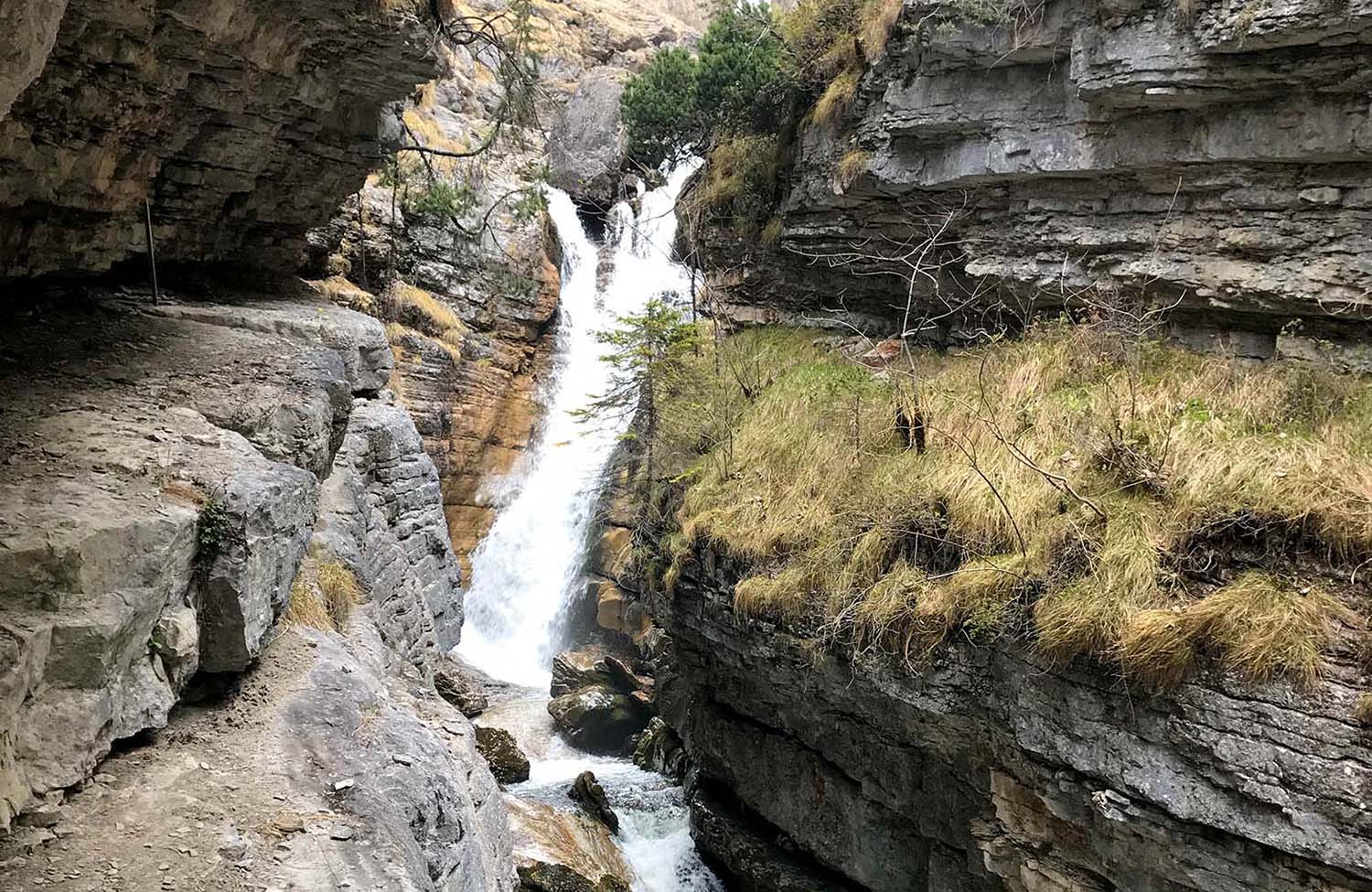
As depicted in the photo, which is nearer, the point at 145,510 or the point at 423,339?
the point at 145,510

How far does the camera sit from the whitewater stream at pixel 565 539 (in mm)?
9438

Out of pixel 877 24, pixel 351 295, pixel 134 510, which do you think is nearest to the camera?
pixel 134 510

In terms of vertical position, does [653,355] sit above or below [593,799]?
above

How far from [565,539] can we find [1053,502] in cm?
1085

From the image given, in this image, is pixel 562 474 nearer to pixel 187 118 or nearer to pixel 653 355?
pixel 653 355

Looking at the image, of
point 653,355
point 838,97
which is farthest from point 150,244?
point 838,97

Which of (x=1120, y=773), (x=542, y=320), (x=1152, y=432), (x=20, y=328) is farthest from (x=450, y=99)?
(x=1120, y=773)

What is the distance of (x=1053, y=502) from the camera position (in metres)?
5.50

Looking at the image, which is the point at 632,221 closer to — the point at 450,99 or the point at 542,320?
the point at 542,320

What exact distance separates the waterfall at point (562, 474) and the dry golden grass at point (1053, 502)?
6123 millimetres

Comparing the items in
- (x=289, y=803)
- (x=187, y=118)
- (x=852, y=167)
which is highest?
(x=852, y=167)

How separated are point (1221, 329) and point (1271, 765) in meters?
5.12

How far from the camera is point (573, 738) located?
1109cm

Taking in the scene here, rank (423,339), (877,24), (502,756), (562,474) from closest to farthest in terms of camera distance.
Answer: (877,24), (502,756), (423,339), (562,474)
